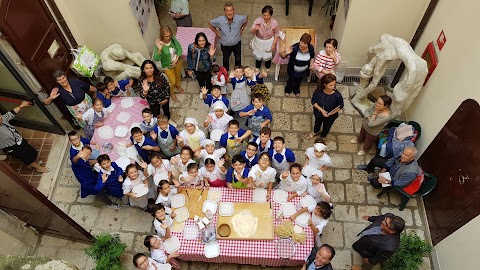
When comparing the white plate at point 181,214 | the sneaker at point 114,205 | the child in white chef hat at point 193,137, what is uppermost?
the child in white chef hat at point 193,137

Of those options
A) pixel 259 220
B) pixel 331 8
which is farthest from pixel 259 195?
pixel 331 8

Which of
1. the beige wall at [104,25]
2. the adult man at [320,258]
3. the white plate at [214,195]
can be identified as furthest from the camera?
the beige wall at [104,25]

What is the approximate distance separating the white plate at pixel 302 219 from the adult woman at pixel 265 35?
3.74m

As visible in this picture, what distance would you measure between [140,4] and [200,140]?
3.42 meters

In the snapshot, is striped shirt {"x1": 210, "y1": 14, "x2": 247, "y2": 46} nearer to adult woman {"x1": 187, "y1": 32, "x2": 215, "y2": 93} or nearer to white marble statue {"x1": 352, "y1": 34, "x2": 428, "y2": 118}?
adult woman {"x1": 187, "y1": 32, "x2": 215, "y2": 93}

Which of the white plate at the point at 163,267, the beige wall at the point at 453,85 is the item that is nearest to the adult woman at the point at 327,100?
the beige wall at the point at 453,85

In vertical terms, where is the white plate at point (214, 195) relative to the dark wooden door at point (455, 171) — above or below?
below

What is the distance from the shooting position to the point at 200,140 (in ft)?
22.5

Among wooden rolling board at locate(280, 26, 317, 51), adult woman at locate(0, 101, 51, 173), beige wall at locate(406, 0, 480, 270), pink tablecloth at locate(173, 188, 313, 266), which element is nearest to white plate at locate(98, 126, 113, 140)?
adult woman at locate(0, 101, 51, 173)

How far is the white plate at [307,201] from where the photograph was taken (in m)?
6.17

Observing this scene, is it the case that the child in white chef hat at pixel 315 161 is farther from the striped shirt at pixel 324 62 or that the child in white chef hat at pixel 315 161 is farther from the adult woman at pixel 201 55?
the adult woman at pixel 201 55

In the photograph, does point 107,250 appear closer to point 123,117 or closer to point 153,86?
point 123,117

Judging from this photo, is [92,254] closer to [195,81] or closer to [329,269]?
[329,269]

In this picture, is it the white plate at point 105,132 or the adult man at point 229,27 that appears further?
the adult man at point 229,27
